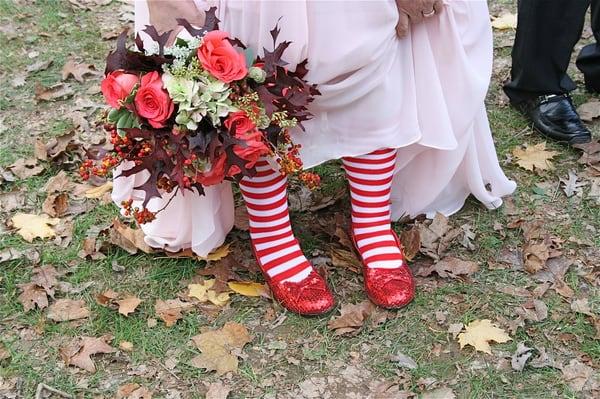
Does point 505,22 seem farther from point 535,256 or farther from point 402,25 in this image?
point 402,25

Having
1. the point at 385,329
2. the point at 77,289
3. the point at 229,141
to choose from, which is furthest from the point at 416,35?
the point at 77,289

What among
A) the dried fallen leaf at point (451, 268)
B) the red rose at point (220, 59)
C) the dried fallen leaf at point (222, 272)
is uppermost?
the red rose at point (220, 59)

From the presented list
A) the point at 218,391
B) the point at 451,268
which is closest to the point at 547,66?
the point at 451,268

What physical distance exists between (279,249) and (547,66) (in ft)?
4.51

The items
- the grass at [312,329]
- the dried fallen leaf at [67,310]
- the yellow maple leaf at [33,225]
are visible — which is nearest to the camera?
the grass at [312,329]

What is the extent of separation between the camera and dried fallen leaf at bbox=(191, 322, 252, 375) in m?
2.17

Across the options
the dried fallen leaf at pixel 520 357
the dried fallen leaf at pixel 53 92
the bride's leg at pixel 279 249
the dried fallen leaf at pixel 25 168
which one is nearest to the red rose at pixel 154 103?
the bride's leg at pixel 279 249

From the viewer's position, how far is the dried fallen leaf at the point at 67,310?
235 cm

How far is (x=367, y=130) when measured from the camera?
87.2 inches

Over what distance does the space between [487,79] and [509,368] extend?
0.87m

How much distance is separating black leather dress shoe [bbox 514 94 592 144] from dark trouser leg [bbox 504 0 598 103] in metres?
0.04

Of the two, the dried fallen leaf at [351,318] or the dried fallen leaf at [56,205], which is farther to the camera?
the dried fallen leaf at [56,205]

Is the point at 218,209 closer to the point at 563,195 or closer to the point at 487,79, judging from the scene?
the point at 487,79

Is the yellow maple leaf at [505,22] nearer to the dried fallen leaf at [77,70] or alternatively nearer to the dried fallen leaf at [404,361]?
the dried fallen leaf at [77,70]
